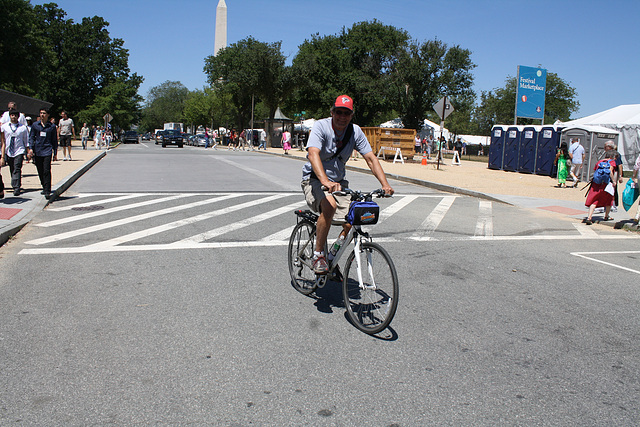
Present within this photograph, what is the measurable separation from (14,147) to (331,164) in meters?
9.11

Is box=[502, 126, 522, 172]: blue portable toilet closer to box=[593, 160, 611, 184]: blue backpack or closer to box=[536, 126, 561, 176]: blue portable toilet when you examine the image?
box=[536, 126, 561, 176]: blue portable toilet

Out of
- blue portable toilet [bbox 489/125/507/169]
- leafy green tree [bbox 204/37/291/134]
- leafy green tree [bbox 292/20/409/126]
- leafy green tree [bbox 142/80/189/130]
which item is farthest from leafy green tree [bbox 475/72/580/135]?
leafy green tree [bbox 142/80/189/130]

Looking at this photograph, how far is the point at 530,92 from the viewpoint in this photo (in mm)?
31406

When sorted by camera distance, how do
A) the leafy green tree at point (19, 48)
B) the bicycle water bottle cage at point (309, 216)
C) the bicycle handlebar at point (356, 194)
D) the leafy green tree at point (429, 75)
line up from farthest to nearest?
the leafy green tree at point (429, 75) < the leafy green tree at point (19, 48) < the bicycle water bottle cage at point (309, 216) < the bicycle handlebar at point (356, 194)

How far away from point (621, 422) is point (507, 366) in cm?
84

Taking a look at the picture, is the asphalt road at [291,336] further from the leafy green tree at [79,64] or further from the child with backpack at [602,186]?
the leafy green tree at [79,64]

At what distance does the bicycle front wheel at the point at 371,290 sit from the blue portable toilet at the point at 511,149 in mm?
23189

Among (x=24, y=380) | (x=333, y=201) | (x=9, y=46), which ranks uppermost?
(x=9, y=46)

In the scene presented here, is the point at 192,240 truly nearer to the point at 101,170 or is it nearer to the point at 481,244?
the point at 481,244

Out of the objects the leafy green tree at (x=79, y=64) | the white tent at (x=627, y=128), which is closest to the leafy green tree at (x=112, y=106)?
the leafy green tree at (x=79, y=64)

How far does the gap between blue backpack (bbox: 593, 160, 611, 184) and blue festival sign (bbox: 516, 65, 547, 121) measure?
849 inches

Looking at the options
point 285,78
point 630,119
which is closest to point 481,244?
point 630,119

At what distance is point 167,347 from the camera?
155 inches

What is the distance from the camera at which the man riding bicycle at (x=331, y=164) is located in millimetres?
4543
